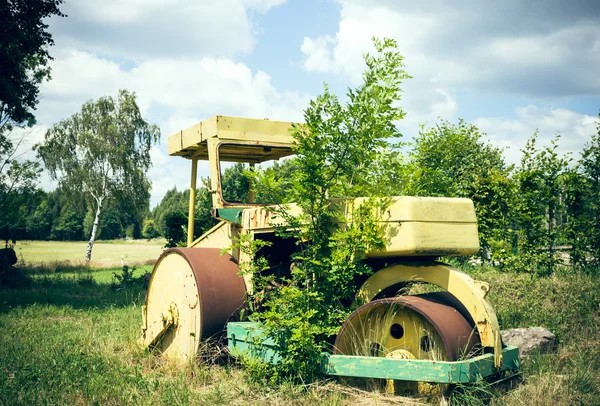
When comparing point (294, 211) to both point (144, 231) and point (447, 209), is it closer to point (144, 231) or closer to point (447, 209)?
point (447, 209)

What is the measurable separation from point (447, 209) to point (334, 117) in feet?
3.73

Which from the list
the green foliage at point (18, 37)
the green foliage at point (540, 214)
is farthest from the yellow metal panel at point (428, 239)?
the green foliage at point (18, 37)

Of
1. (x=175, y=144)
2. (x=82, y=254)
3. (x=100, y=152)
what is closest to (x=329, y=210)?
(x=175, y=144)

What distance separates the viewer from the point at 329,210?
4.42 m

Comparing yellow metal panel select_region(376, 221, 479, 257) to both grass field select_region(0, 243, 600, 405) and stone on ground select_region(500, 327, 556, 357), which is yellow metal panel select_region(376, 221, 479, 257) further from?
stone on ground select_region(500, 327, 556, 357)

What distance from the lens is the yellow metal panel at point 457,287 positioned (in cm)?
384

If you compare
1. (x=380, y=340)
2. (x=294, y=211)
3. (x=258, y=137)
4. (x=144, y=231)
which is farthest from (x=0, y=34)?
(x=144, y=231)

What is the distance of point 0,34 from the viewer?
43.6 ft

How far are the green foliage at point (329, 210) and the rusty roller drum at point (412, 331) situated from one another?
0.20 meters

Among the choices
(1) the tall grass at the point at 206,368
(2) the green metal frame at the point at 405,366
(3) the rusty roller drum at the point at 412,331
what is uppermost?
(3) the rusty roller drum at the point at 412,331

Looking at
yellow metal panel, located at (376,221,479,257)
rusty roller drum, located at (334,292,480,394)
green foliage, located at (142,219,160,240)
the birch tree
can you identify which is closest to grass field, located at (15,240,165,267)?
the birch tree

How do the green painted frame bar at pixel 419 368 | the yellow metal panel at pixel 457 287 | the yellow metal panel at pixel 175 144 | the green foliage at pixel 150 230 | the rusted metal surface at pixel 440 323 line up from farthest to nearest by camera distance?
the green foliage at pixel 150 230
the yellow metal panel at pixel 175 144
the yellow metal panel at pixel 457 287
the rusted metal surface at pixel 440 323
the green painted frame bar at pixel 419 368

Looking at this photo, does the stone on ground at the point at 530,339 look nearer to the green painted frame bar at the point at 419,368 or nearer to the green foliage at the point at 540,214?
the green painted frame bar at the point at 419,368

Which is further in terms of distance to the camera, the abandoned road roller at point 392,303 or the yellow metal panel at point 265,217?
the yellow metal panel at point 265,217
